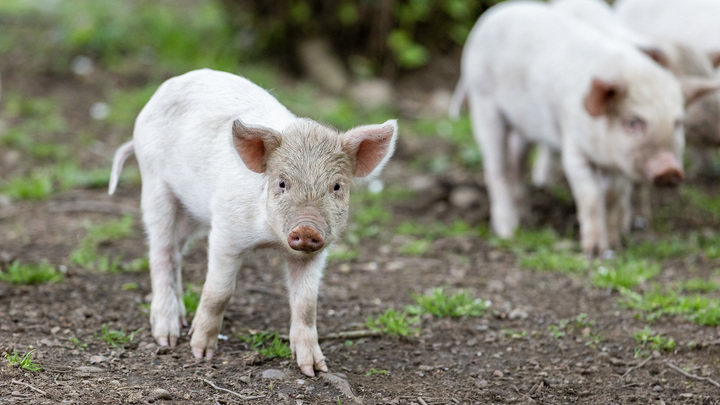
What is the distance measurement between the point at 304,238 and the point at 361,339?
138 centimetres

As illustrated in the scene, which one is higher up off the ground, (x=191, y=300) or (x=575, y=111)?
(x=575, y=111)

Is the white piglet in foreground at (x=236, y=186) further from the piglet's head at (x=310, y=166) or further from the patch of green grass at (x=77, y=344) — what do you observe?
the patch of green grass at (x=77, y=344)

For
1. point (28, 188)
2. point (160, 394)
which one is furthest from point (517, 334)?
point (28, 188)

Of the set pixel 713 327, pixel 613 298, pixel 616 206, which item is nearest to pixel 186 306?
pixel 613 298

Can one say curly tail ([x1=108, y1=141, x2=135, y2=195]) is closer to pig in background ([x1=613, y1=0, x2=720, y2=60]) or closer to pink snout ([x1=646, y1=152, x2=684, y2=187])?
pink snout ([x1=646, y1=152, x2=684, y2=187])

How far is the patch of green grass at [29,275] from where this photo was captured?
5.07 meters

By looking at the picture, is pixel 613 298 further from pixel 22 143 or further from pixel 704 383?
pixel 22 143

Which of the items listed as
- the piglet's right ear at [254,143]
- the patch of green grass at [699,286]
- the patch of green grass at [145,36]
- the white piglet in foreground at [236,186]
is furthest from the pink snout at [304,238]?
the patch of green grass at [145,36]

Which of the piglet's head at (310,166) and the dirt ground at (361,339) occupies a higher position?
the piglet's head at (310,166)

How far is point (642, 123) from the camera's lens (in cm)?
615

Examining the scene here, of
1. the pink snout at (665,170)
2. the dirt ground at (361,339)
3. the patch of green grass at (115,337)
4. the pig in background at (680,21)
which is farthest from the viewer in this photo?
the pig in background at (680,21)

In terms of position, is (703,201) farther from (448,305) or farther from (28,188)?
(28,188)

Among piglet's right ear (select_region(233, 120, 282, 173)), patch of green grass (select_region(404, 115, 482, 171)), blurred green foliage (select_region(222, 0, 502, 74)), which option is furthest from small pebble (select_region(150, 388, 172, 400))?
blurred green foliage (select_region(222, 0, 502, 74))

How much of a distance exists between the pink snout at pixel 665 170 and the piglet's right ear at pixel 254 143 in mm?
3205
